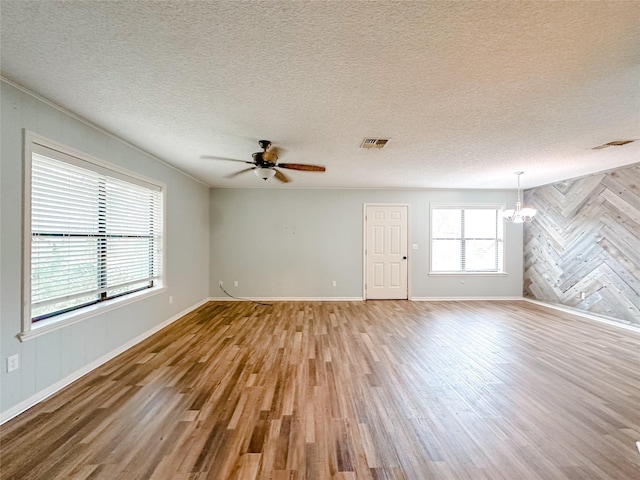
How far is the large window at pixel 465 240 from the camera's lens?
605cm

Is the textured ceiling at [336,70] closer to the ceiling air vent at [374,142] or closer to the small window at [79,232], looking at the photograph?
the ceiling air vent at [374,142]

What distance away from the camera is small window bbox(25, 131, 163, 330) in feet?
7.17

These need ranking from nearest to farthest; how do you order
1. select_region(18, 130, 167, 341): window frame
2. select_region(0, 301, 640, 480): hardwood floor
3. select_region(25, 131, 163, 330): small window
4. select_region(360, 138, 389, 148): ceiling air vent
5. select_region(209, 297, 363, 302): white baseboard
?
select_region(0, 301, 640, 480): hardwood floor < select_region(18, 130, 167, 341): window frame < select_region(25, 131, 163, 330): small window < select_region(360, 138, 389, 148): ceiling air vent < select_region(209, 297, 363, 302): white baseboard

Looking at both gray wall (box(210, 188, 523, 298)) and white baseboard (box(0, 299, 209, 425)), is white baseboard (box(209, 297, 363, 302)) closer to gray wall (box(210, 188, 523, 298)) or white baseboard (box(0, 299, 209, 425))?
gray wall (box(210, 188, 523, 298))

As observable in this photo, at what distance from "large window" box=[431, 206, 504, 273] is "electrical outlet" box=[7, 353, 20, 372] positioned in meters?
6.45

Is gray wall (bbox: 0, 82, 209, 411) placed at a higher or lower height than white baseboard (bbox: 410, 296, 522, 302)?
higher

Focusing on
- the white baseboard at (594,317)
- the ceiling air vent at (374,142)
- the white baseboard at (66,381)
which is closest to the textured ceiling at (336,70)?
the ceiling air vent at (374,142)

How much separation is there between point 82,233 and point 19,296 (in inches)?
30.6

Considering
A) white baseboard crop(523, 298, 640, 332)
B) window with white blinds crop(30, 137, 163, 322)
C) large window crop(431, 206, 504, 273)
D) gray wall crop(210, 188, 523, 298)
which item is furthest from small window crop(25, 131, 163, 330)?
white baseboard crop(523, 298, 640, 332)

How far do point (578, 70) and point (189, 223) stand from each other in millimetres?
5436

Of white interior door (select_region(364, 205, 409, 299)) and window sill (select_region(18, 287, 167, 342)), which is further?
white interior door (select_region(364, 205, 409, 299))

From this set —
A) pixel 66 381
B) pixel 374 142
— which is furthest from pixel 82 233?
pixel 374 142

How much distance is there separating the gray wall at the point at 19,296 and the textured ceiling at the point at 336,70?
0.19 meters

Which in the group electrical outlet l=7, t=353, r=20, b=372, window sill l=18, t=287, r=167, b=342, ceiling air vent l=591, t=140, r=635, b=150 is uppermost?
ceiling air vent l=591, t=140, r=635, b=150
